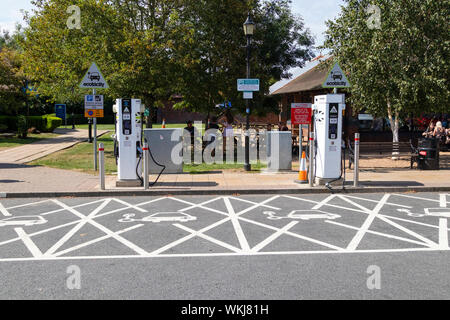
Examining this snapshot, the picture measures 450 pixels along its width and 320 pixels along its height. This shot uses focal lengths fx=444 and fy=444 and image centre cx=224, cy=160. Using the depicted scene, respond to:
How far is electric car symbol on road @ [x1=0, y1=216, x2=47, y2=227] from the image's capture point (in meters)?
7.43

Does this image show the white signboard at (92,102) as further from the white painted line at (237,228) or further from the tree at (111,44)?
the white painted line at (237,228)

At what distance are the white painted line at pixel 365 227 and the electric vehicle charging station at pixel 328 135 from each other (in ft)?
5.06

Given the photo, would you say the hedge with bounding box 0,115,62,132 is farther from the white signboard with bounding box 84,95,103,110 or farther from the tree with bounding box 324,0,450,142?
the tree with bounding box 324,0,450,142

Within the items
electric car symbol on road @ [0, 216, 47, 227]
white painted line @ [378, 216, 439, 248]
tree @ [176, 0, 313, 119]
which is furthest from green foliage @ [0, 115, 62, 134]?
white painted line @ [378, 216, 439, 248]

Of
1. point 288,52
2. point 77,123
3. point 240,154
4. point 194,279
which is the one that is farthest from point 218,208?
point 77,123

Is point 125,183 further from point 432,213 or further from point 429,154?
point 429,154

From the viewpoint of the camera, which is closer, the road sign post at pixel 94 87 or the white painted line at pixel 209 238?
the white painted line at pixel 209 238

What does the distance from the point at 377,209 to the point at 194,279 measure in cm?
495

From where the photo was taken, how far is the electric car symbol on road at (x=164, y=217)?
25.2 feet

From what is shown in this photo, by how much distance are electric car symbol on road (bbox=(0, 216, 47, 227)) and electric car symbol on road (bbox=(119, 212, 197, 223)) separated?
56.0 inches

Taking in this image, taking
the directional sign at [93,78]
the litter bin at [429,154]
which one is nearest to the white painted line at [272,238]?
the directional sign at [93,78]

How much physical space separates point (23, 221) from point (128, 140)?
11.3 feet

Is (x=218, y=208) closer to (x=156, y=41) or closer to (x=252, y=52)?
(x=156, y=41)

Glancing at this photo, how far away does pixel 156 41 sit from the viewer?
1717 centimetres
